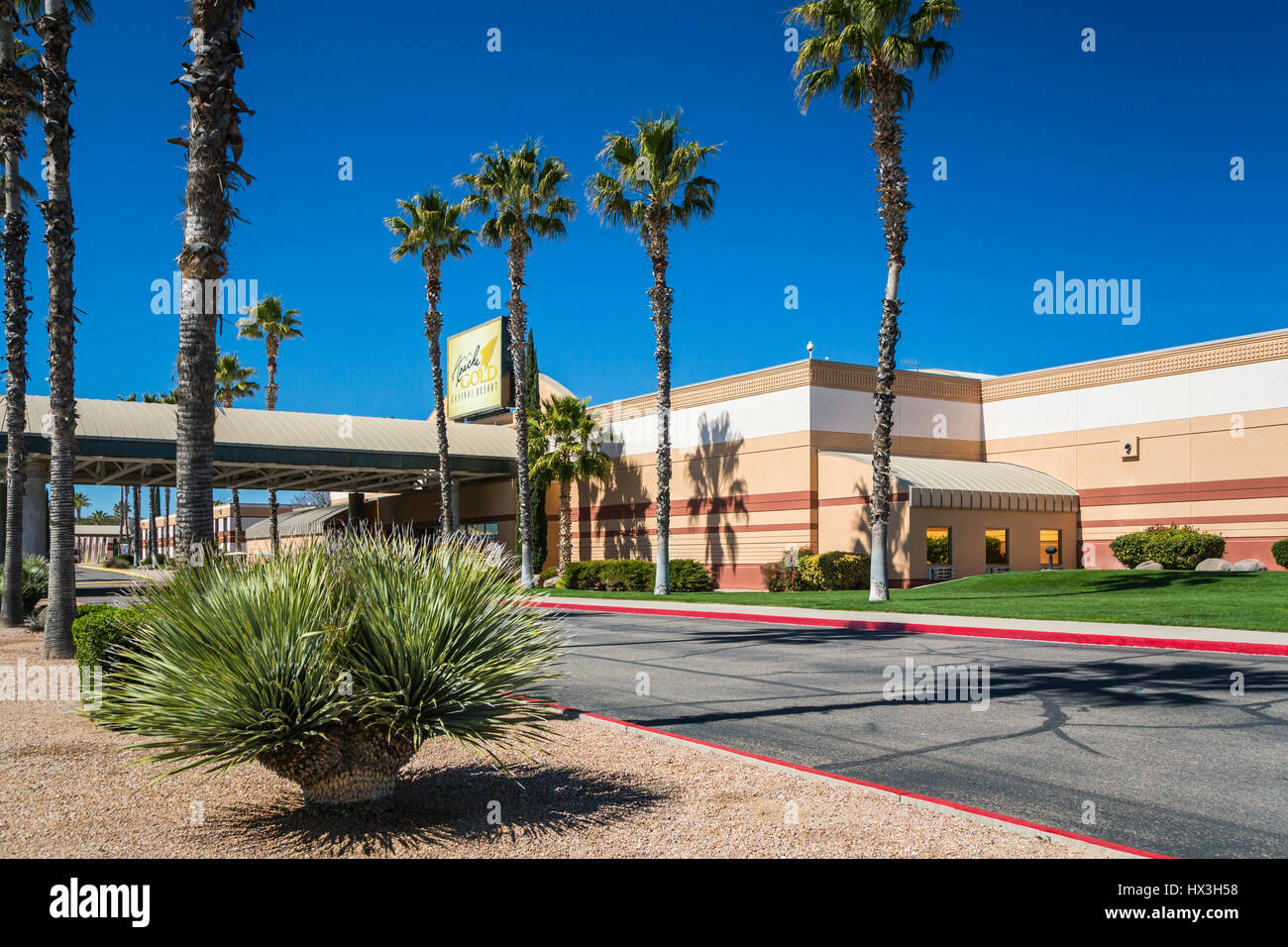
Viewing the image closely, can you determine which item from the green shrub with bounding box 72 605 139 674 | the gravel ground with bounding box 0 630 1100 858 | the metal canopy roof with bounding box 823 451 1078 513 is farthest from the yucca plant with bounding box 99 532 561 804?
the metal canopy roof with bounding box 823 451 1078 513

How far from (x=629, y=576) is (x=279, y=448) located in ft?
47.1

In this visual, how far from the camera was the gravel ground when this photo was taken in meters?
5.04

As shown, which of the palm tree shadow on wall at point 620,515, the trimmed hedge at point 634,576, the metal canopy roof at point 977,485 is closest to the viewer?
the metal canopy roof at point 977,485

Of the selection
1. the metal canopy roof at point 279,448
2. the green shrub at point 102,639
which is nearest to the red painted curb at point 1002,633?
the green shrub at point 102,639

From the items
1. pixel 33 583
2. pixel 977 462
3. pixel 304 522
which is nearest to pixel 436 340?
pixel 33 583

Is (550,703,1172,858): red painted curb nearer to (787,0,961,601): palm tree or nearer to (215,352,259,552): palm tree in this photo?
(787,0,961,601): palm tree

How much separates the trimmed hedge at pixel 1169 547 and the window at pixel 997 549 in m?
3.42

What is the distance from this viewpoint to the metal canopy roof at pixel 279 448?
33000mm

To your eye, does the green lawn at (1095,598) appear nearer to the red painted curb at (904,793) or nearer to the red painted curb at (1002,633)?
the red painted curb at (1002,633)

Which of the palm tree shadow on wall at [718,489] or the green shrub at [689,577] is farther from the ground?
the palm tree shadow on wall at [718,489]

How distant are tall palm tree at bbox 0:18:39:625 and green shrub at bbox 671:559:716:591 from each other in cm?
1980

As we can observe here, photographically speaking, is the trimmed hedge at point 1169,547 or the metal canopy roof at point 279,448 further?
the metal canopy roof at point 279,448

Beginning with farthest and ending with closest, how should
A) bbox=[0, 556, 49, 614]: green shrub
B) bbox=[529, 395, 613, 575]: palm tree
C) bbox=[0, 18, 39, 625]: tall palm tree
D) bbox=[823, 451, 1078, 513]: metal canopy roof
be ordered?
bbox=[529, 395, 613, 575]: palm tree < bbox=[823, 451, 1078, 513]: metal canopy roof < bbox=[0, 556, 49, 614]: green shrub < bbox=[0, 18, 39, 625]: tall palm tree

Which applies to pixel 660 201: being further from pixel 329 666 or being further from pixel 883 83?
pixel 329 666
